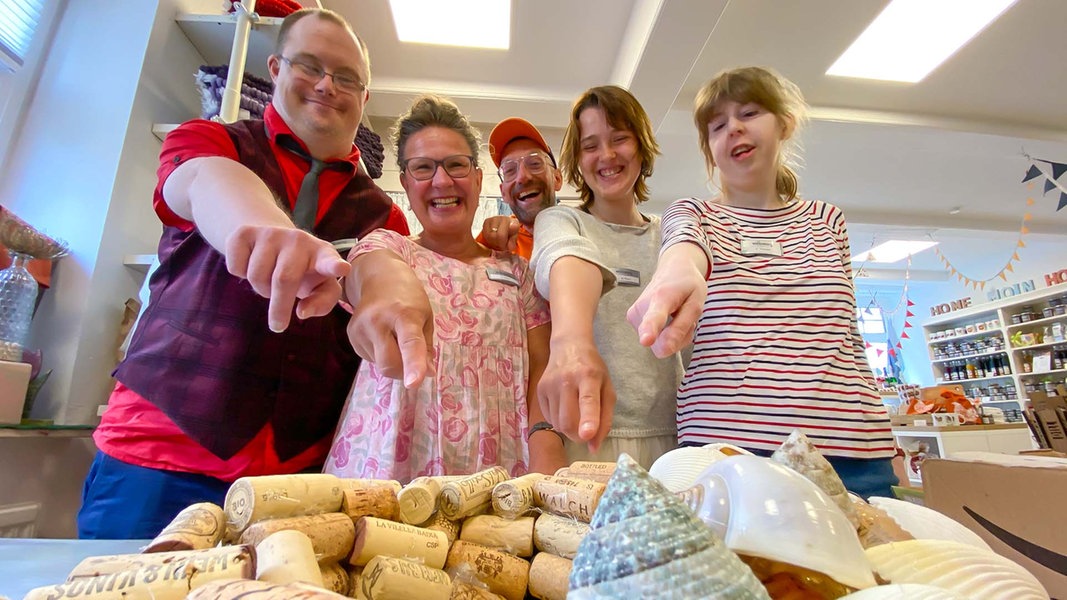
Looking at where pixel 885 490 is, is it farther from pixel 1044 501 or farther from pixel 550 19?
pixel 550 19

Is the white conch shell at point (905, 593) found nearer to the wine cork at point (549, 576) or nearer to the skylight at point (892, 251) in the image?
the wine cork at point (549, 576)

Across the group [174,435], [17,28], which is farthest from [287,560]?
[17,28]

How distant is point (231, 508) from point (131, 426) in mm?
447

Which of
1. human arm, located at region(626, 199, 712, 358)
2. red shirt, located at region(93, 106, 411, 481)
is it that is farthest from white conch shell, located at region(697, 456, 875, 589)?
red shirt, located at region(93, 106, 411, 481)

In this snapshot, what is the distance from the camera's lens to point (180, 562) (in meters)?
0.25

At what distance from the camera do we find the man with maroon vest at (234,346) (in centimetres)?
64

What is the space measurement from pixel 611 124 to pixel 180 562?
717 millimetres

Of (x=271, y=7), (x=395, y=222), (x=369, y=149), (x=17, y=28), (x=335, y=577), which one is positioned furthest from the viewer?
(x=369, y=149)

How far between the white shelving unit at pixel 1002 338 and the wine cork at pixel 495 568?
6400mm

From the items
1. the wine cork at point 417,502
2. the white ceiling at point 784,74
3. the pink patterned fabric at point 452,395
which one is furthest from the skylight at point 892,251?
the wine cork at point 417,502

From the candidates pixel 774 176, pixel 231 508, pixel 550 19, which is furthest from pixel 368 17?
pixel 231 508

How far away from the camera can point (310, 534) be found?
29 cm

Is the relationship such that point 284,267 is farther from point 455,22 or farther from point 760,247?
point 455,22

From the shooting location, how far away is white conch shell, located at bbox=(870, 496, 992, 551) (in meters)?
0.33
